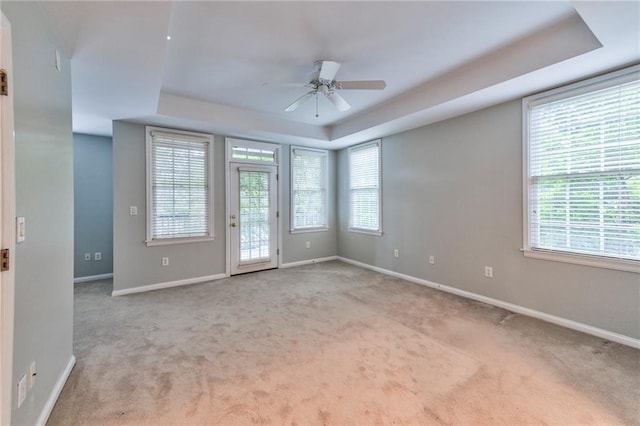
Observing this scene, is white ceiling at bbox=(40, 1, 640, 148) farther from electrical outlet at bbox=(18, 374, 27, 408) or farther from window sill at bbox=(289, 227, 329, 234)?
window sill at bbox=(289, 227, 329, 234)

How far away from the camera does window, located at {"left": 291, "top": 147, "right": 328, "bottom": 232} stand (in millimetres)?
5621

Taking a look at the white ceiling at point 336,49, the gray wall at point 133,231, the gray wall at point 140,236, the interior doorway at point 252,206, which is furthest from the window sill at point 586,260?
Result: the gray wall at point 133,231

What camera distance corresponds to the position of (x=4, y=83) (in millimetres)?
1235

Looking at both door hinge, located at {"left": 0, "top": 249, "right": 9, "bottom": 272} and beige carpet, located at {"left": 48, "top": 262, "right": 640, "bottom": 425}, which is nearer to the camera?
door hinge, located at {"left": 0, "top": 249, "right": 9, "bottom": 272}

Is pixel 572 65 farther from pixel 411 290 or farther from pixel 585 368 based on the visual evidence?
pixel 411 290

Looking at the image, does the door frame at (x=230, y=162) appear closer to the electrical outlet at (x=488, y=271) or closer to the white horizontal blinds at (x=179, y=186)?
the white horizontal blinds at (x=179, y=186)

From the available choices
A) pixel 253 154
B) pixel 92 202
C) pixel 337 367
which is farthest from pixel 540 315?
pixel 92 202

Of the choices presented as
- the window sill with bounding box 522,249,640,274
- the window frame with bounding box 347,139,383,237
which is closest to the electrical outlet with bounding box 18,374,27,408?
the window sill with bounding box 522,249,640,274

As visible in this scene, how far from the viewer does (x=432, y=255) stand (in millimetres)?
4230

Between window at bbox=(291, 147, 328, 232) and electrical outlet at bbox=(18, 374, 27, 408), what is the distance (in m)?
4.32

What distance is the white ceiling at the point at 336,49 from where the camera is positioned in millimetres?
1956

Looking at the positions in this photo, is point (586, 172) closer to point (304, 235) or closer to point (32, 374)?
point (304, 235)

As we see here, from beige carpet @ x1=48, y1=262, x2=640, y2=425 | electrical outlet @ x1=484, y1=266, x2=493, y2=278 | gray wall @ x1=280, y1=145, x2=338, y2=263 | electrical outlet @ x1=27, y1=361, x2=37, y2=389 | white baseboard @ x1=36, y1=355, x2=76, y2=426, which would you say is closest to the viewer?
electrical outlet @ x1=27, y1=361, x2=37, y2=389

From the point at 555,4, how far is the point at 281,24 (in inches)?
80.6
